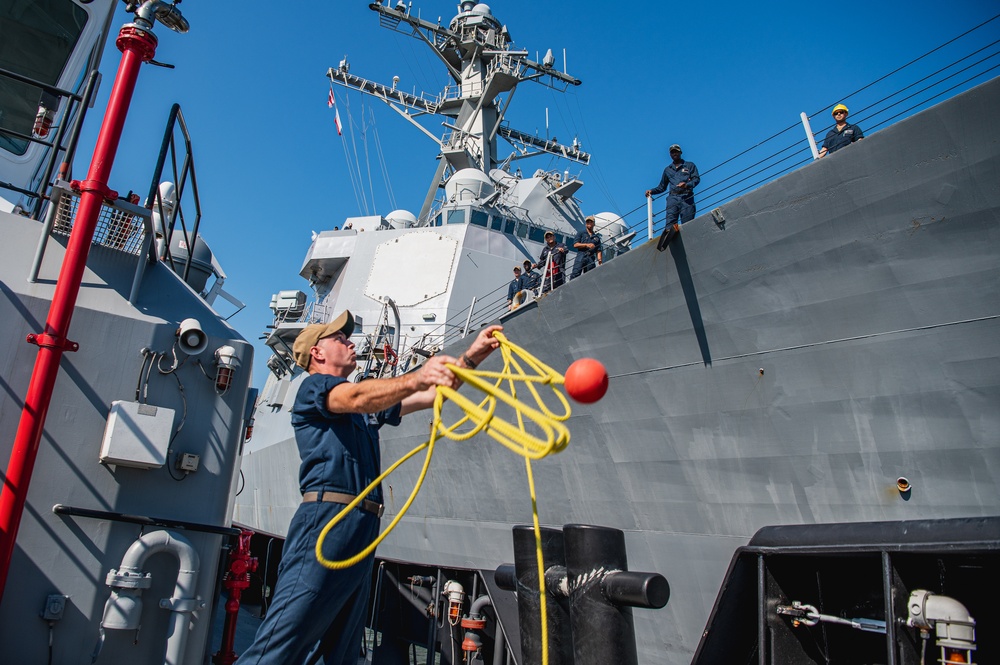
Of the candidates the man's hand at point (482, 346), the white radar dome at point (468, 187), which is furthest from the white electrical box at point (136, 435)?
the white radar dome at point (468, 187)

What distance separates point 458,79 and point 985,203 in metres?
18.4

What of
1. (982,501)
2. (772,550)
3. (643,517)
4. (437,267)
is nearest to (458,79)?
(437,267)

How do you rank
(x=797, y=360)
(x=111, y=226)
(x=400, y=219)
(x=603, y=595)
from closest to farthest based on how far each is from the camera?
(x=603, y=595) < (x=111, y=226) < (x=797, y=360) < (x=400, y=219)

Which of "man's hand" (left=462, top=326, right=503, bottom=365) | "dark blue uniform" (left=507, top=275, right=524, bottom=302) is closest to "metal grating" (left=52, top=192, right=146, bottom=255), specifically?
"man's hand" (left=462, top=326, right=503, bottom=365)

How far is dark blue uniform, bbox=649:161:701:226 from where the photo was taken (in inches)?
283

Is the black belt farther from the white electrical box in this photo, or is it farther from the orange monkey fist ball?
the white electrical box

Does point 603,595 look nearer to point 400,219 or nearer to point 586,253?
point 586,253

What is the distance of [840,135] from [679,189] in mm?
1606

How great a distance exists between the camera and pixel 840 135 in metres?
6.29

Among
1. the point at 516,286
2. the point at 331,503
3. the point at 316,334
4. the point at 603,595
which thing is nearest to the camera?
the point at 603,595

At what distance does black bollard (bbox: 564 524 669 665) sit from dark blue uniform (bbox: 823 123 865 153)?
540 centimetres

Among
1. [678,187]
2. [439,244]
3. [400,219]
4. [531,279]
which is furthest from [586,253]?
[400,219]

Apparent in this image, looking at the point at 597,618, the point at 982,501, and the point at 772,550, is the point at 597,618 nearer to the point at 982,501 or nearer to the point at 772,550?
the point at 772,550

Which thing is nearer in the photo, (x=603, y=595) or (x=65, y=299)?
(x=603, y=595)
